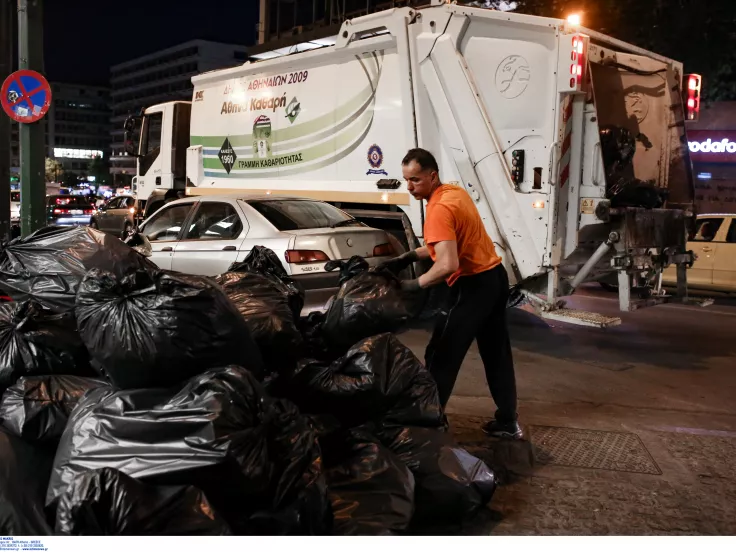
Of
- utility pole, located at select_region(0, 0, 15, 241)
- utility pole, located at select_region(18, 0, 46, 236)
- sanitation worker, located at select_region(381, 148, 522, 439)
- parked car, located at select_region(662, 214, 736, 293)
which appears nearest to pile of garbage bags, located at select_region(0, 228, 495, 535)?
sanitation worker, located at select_region(381, 148, 522, 439)

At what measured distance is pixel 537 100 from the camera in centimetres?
630

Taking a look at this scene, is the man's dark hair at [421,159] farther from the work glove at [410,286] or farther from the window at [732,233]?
the window at [732,233]

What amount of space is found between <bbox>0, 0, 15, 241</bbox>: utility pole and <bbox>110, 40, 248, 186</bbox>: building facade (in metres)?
82.0

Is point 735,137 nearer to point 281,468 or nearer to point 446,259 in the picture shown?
point 446,259

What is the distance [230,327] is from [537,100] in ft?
14.4

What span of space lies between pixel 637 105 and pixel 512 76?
1.76m

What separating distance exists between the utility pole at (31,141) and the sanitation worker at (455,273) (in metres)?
5.83

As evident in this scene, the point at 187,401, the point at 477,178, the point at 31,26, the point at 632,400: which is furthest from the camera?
the point at 31,26

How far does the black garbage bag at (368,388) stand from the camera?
3211mm

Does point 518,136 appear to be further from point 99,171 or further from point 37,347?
point 99,171

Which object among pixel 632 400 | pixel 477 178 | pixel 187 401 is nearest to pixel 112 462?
pixel 187 401

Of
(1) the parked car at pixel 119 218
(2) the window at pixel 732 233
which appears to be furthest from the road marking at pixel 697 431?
(2) the window at pixel 732 233

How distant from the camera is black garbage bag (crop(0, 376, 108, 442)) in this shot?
9.18 feet

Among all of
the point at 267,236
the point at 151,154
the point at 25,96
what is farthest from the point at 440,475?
the point at 151,154
